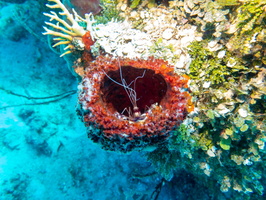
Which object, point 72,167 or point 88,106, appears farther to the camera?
point 72,167

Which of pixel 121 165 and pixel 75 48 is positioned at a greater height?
pixel 75 48

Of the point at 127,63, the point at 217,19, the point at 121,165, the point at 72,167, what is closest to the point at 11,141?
the point at 72,167

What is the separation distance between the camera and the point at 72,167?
517cm

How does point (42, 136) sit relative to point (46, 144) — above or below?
above

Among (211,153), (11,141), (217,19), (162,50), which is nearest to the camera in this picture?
(217,19)

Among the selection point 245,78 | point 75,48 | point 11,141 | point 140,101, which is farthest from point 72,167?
point 245,78

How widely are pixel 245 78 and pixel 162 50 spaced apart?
128cm

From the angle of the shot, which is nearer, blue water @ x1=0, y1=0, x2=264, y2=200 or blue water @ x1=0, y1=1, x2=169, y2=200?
blue water @ x1=0, y1=0, x2=264, y2=200

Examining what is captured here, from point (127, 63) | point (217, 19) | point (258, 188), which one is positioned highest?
point (217, 19)

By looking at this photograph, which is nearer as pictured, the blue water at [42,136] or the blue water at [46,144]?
the blue water at [46,144]

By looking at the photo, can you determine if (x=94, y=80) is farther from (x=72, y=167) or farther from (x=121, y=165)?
(x=72, y=167)

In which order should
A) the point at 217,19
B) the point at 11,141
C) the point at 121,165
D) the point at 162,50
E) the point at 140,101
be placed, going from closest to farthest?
the point at 217,19 < the point at 162,50 < the point at 140,101 < the point at 121,165 < the point at 11,141

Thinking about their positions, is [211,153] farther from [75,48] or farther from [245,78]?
[75,48]

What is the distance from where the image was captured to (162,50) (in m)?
2.59
